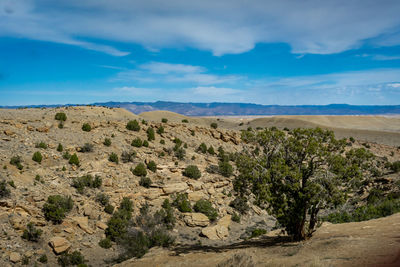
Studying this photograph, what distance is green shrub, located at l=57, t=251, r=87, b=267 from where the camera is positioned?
1300 centimetres

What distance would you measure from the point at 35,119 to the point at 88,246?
1686 centimetres

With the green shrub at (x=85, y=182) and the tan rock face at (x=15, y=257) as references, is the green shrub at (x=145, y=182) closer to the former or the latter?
the green shrub at (x=85, y=182)

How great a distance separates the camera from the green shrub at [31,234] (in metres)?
13.5

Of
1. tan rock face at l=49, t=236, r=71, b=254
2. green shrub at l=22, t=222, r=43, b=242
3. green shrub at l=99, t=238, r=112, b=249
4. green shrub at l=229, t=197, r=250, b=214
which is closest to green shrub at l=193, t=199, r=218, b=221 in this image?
green shrub at l=229, t=197, r=250, b=214

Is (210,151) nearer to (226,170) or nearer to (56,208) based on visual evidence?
(226,170)

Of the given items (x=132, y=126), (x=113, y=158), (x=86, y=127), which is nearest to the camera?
(x=113, y=158)

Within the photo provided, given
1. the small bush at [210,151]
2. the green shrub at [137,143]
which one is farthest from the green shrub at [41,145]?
the small bush at [210,151]

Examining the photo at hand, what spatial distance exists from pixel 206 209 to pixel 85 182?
9226 millimetres

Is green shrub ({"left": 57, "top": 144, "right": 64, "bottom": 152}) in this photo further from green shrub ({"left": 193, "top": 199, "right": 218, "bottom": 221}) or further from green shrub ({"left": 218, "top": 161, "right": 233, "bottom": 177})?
green shrub ({"left": 218, "top": 161, "right": 233, "bottom": 177})

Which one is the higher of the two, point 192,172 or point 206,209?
point 192,172

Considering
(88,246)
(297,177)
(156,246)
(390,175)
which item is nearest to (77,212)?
(88,246)

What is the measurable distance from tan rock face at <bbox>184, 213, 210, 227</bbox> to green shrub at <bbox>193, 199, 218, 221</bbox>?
460 millimetres

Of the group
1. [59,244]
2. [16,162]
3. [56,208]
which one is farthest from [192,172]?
[16,162]

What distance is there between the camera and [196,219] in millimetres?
19266
